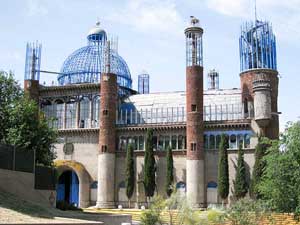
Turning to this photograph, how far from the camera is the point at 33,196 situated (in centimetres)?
3744

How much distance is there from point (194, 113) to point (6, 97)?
76.6ft

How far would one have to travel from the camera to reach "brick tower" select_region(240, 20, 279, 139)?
191ft

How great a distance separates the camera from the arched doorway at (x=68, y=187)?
64981 millimetres

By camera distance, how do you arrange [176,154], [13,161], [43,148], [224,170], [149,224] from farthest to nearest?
[176,154], [224,170], [43,148], [13,161], [149,224]

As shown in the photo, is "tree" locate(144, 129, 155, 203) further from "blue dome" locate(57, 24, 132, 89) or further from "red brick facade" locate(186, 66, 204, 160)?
"blue dome" locate(57, 24, 132, 89)

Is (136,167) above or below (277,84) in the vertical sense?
below

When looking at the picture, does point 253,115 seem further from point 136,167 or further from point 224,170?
point 136,167

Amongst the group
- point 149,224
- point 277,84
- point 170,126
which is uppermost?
point 277,84

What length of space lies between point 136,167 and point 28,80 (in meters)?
19.9

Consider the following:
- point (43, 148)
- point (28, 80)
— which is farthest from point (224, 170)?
point (28, 80)

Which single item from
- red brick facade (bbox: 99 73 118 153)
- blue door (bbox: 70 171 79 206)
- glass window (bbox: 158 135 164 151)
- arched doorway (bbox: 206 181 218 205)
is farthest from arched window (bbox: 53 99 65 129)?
arched doorway (bbox: 206 181 218 205)

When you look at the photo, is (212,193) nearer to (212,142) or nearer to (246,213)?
(212,142)

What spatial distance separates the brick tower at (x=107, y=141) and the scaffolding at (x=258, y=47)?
16959 mm

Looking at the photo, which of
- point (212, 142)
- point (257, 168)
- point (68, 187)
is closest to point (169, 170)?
point (212, 142)
